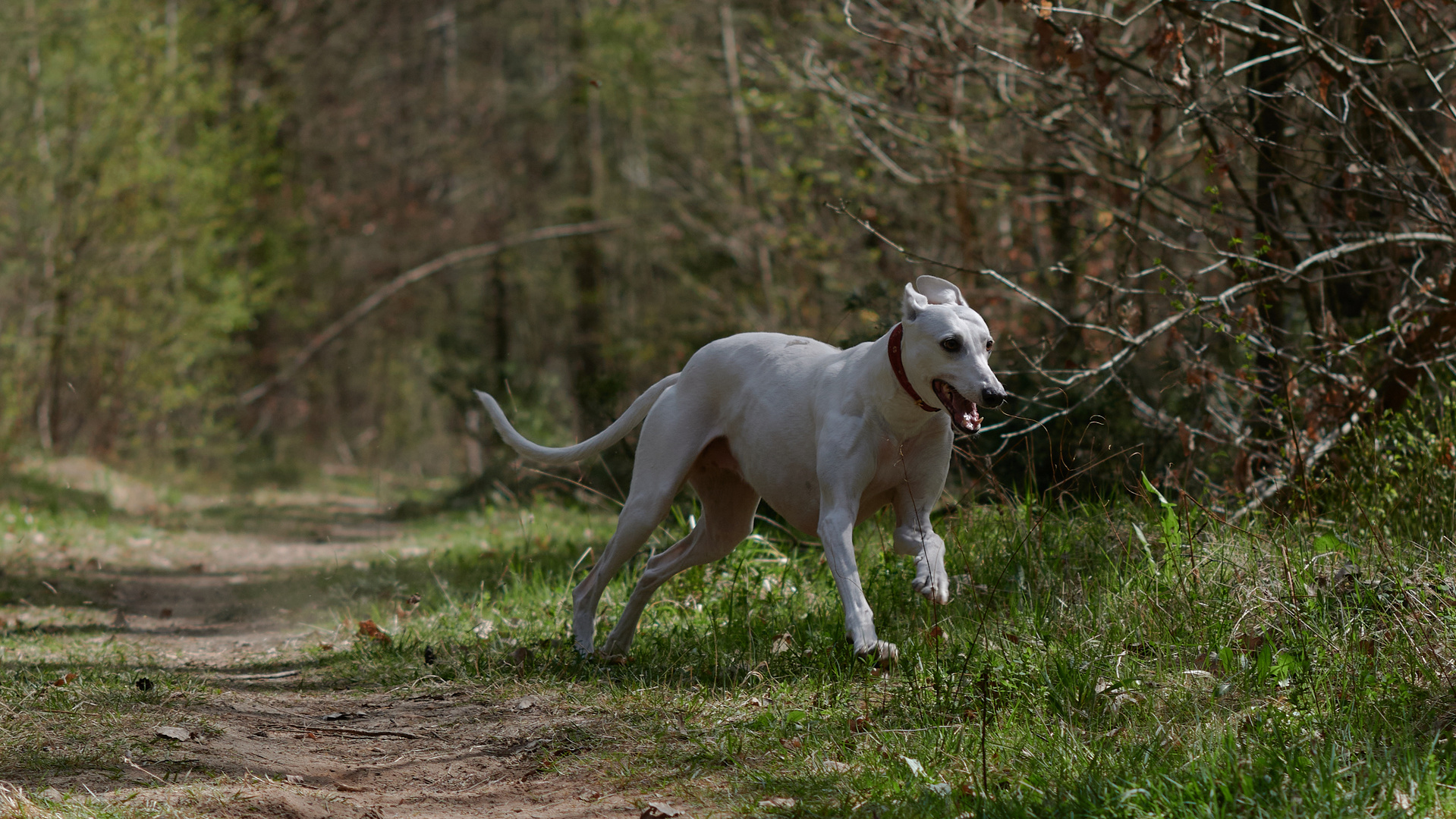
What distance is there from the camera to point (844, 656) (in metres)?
4.57

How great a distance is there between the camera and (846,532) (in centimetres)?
427

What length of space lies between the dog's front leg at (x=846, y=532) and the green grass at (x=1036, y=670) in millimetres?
268

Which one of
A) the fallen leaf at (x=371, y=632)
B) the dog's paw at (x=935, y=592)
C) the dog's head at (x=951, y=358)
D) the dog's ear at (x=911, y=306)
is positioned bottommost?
the fallen leaf at (x=371, y=632)

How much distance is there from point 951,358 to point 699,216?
40.9 ft

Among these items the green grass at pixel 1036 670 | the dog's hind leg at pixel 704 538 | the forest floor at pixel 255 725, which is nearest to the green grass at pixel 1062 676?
the green grass at pixel 1036 670

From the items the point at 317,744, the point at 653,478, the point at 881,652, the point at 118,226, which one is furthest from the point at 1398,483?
the point at 118,226

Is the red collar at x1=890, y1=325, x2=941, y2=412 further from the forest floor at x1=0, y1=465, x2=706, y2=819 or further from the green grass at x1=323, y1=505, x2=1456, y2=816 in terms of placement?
the forest floor at x1=0, y1=465, x2=706, y2=819

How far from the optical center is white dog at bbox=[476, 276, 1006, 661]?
4051 mm

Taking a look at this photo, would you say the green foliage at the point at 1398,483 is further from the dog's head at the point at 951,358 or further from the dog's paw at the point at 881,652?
the dog's paw at the point at 881,652

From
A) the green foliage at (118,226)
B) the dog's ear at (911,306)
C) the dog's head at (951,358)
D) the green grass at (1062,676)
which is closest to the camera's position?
the green grass at (1062,676)

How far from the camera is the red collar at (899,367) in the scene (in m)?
4.22

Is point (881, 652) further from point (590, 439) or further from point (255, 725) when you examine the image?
point (255, 725)

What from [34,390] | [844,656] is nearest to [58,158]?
[34,390]

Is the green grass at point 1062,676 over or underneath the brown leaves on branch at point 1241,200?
underneath
